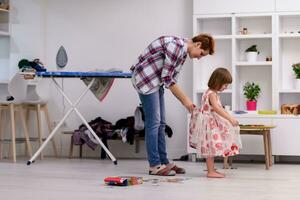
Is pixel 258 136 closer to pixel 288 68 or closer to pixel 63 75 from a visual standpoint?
pixel 288 68

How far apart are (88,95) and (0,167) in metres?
2.05

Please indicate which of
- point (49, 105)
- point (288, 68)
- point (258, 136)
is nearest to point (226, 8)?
point (288, 68)

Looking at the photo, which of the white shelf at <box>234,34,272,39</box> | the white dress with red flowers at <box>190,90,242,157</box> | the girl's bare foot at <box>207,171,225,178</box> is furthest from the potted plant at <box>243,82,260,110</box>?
the girl's bare foot at <box>207,171,225,178</box>

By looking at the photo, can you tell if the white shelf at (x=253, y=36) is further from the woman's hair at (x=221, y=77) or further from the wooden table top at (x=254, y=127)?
the woman's hair at (x=221, y=77)

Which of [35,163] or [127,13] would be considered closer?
[35,163]

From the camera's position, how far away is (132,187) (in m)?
4.41

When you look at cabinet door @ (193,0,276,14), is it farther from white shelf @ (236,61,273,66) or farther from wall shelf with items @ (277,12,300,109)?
white shelf @ (236,61,273,66)

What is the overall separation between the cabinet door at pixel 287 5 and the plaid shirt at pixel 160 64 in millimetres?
2182

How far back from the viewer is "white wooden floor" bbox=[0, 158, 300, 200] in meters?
3.99

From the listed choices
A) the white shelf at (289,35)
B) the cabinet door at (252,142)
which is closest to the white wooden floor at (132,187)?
the cabinet door at (252,142)

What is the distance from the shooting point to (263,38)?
708 centimetres

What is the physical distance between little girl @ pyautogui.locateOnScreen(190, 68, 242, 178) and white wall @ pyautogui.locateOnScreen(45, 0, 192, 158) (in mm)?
2108

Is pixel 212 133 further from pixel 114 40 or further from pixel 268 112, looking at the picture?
pixel 114 40

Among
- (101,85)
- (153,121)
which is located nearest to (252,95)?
(101,85)
